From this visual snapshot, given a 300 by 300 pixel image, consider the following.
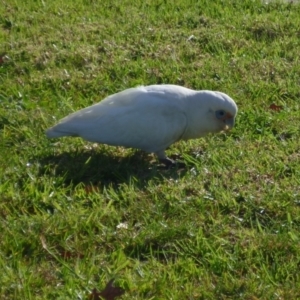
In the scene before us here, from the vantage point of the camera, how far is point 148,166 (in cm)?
531

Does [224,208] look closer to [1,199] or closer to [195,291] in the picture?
[195,291]

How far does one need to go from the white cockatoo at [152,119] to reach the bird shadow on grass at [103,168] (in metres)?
0.14

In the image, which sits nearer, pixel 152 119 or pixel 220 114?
pixel 152 119

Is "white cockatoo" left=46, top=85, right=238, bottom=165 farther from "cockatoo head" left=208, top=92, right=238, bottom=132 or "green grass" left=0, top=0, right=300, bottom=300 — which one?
"green grass" left=0, top=0, right=300, bottom=300

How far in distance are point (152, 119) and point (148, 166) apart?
0.32m

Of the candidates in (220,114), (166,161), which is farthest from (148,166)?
(220,114)

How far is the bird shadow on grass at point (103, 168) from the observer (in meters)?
5.05

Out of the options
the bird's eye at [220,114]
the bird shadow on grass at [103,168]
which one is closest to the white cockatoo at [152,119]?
the bird's eye at [220,114]

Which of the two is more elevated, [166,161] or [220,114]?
[220,114]

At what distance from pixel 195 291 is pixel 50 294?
27.2 inches

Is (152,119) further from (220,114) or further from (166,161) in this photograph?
(220,114)

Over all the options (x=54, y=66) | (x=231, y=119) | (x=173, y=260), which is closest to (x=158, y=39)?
(x=54, y=66)

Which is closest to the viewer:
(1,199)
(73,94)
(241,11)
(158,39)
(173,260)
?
(173,260)

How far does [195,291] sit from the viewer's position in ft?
13.0
